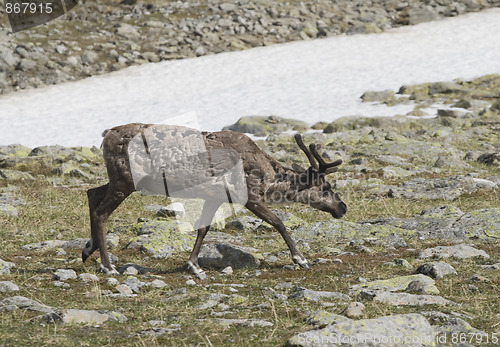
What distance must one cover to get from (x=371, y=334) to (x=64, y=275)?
5.71 m

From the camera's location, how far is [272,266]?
12.5 metres

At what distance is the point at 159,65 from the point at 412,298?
39503mm

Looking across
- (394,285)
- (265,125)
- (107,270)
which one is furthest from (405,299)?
(265,125)

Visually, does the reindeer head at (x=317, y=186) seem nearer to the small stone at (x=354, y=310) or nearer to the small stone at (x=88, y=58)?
the small stone at (x=354, y=310)

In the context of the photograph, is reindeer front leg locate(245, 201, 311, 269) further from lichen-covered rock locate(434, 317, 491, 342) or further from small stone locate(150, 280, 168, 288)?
lichen-covered rock locate(434, 317, 491, 342)

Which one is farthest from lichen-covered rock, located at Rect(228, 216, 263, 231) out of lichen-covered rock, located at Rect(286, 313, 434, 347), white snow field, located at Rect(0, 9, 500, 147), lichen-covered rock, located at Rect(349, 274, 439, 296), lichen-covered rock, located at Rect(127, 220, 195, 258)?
white snow field, located at Rect(0, 9, 500, 147)

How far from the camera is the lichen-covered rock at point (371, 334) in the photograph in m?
6.79

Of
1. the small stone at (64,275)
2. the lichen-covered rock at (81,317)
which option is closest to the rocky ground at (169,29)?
the small stone at (64,275)

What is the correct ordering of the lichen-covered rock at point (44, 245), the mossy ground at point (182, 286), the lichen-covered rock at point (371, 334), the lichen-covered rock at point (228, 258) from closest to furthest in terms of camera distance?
the lichen-covered rock at point (371, 334), the mossy ground at point (182, 286), the lichen-covered rock at point (228, 258), the lichen-covered rock at point (44, 245)

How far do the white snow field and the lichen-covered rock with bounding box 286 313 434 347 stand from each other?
93.0ft

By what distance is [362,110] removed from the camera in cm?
3859

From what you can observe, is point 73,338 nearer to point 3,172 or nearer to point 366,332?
point 366,332

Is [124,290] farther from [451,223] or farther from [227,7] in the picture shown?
[227,7]

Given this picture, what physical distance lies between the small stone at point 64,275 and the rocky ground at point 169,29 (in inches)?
1366
